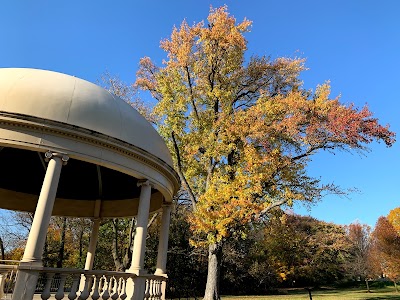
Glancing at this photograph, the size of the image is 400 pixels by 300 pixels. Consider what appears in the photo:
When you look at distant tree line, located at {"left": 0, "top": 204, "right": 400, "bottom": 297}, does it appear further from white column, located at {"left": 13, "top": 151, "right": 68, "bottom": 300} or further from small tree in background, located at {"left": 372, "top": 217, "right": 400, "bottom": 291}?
white column, located at {"left": 13, "top": 151, "right": 68, "bottom": 300}

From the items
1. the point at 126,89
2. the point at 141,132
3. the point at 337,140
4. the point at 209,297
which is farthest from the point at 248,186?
the point at 126,89

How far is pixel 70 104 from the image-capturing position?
9516 mm

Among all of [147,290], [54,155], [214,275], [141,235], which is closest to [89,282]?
[141,235]

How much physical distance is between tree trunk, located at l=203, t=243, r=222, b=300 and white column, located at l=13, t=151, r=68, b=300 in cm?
1151

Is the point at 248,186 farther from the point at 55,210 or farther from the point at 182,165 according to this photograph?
the point at 55,210

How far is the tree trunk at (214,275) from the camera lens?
1750 centimetres

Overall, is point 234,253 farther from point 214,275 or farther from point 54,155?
point 54,155

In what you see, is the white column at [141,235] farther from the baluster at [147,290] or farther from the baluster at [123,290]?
the baluster at [147,290]

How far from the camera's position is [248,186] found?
16.9 metres

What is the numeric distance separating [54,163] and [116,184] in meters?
Result: 6.93

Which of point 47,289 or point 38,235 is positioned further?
point 38,235

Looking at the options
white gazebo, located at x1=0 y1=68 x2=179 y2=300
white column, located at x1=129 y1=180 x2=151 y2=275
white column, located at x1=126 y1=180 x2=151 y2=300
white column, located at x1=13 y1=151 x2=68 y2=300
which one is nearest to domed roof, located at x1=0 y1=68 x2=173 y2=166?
white gazebo, located at x1=0 y1=68 x2=179 y2=300

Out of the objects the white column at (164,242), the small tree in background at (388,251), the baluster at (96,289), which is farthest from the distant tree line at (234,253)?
the baluster at (96,289)

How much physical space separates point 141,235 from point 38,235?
320 cm
